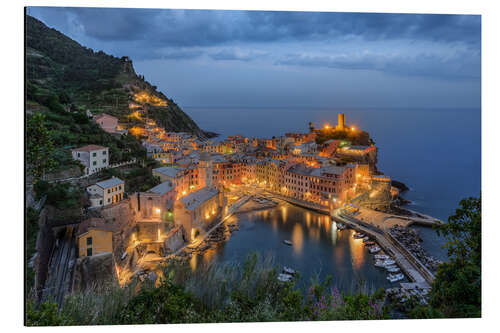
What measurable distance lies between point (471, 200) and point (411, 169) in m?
Result: 13.1

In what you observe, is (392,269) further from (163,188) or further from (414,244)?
(163,188)

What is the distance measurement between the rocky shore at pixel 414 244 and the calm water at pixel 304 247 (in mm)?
1443

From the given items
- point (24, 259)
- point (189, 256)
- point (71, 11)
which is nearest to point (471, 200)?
point (24, 259)

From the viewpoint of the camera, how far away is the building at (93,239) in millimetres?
6906

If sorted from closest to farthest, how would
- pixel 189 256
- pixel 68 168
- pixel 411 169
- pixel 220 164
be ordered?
1. pixel 68 168
2. pixel 189 256
3. pixel 411 169
4. pixel 220 164

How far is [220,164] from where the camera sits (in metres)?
18.2

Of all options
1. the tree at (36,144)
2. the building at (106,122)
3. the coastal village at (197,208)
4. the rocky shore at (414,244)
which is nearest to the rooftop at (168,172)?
the coastal village at (197,208)

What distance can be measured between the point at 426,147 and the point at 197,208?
8.22 meters

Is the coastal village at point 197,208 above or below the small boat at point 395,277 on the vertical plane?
above

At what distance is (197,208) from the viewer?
437 inches

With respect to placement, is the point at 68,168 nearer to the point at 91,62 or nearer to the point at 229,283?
the point at 229,283

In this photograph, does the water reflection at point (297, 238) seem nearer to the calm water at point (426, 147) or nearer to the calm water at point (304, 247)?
the calm water at point (304, 247)

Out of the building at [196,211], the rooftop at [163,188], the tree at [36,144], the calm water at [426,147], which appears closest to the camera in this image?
the tree at [36,144]

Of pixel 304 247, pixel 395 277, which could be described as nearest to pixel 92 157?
pixel 304 247
